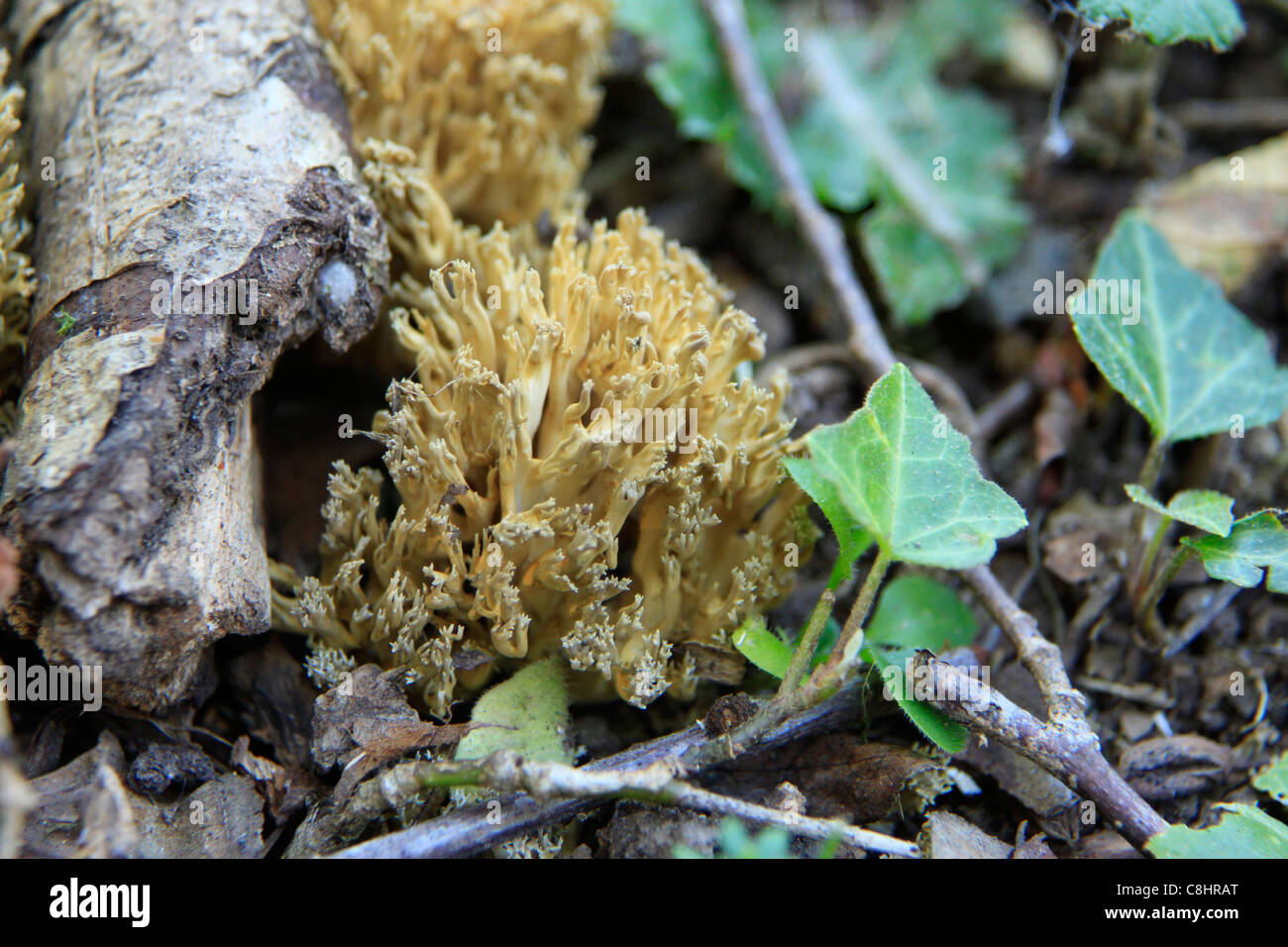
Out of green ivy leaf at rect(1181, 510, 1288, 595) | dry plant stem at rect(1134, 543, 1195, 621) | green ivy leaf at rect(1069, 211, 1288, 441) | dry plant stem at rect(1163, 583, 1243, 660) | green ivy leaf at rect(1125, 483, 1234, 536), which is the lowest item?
dry plant stem at rect(1163, 583, 1243, 660)

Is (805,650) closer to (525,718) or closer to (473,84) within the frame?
(525,718)

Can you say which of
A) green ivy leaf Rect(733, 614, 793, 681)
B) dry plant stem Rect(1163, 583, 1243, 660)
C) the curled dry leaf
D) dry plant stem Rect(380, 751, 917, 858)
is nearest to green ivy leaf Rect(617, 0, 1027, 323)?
the curled dry leaf

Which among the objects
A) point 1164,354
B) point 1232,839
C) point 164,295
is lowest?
point 1232,839

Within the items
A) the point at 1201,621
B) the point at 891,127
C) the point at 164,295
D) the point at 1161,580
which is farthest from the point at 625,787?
the point at 891,127

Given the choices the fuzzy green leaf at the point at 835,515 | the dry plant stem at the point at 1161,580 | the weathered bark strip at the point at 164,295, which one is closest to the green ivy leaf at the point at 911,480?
the fuzzy green leaf at the point at 835,515

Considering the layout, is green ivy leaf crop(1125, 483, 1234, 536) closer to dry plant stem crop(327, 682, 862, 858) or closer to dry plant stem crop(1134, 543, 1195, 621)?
dry plant stem crop(1134, 543, 1195, 621)
